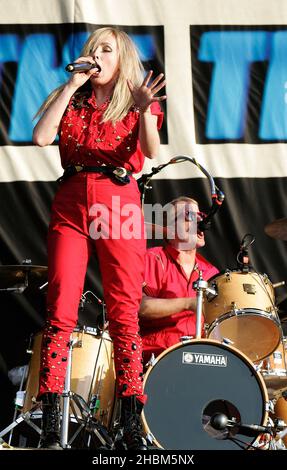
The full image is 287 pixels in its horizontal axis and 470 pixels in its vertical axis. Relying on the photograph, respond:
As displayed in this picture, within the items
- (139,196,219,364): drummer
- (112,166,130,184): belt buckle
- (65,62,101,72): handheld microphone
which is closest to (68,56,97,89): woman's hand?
(65,62,101,72): handheld microphone


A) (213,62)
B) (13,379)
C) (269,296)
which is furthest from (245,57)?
(13,379)

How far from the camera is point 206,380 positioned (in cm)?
353

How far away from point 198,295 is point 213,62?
2.08m

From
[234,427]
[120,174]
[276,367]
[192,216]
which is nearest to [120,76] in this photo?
[120,174]

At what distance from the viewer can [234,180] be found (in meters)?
5.17

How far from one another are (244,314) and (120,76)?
1.35 meters

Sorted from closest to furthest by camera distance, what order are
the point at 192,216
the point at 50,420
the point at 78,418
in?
the point at 50,420 < the point at 78,418 < the point at 192,216

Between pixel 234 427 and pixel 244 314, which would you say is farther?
pixel 244 314

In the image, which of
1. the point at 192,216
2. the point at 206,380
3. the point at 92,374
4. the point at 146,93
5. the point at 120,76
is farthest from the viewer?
the point at 192,216

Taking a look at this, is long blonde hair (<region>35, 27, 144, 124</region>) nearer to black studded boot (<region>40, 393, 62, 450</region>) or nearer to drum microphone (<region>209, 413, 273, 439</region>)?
black studded boot (<region>40, 393, 62, 450</region>)

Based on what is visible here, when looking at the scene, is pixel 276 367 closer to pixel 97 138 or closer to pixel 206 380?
pixel 206 380

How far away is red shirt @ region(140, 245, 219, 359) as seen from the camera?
409 cm

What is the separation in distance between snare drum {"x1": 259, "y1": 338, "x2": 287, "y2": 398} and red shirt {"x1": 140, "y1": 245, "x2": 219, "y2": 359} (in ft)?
1.46
